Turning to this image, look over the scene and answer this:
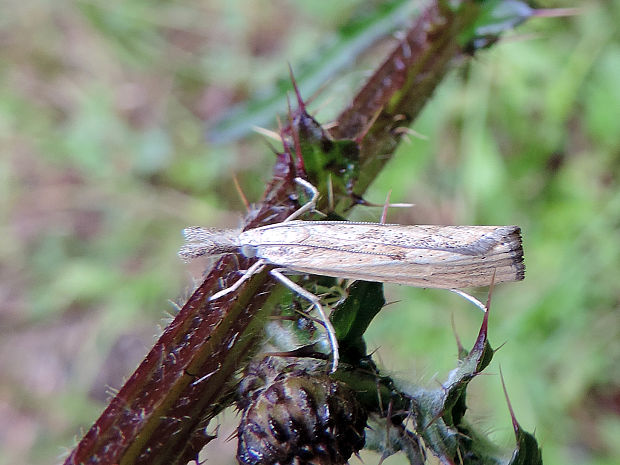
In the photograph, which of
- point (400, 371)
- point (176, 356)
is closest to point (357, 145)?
point (400, 371)

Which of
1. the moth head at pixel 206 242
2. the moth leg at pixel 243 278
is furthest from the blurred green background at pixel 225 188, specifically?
the moth leg at pixel 243 278

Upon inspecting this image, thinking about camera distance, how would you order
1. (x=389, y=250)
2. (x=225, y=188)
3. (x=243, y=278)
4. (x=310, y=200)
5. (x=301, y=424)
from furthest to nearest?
1. (x=225, y=188)
2. (x=389, y=250)
3. (x=310, y=200)
4. (x=243, y=278)
5. (x=301, y=424)

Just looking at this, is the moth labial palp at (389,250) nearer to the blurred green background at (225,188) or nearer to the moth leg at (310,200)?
the moth leg at (310,200)

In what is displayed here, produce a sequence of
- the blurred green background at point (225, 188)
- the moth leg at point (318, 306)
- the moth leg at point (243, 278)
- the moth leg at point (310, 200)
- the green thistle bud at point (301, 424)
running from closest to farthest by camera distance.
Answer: the green thistle bud at point (301, 424) < the moth leg at point (318, 306) < the moth leg at point (243, 278) < the moth leg at point (310, 200) < the blurred green background at point (225, 188)

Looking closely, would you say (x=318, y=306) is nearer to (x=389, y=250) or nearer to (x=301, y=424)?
(x=301, y=424)

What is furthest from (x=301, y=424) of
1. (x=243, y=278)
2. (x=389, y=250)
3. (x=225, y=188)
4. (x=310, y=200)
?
(x=225, y=188)

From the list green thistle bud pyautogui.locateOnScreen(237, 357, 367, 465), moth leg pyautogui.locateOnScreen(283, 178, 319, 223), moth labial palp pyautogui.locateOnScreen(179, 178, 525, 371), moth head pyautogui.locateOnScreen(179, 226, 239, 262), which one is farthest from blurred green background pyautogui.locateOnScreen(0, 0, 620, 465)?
green thistle bud pyautogui.locateOnScreen(237, 357, 367, 465)

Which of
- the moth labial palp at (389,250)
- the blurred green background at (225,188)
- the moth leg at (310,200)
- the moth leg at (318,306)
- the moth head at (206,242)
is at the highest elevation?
the moth leg at (310,200)
